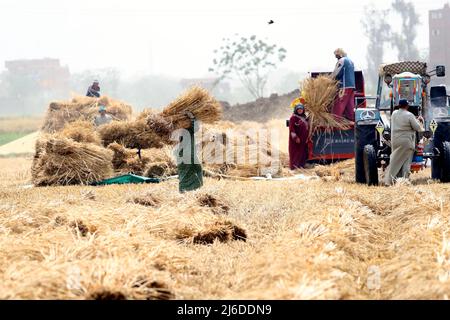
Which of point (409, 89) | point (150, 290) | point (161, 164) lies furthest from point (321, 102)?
point (150, 290)

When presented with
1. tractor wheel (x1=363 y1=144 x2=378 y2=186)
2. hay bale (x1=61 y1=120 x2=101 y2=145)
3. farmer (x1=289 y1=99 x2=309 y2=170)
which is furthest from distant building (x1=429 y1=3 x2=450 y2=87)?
tractor wheel (x1=363 y1=144 x2=378 y2=186)

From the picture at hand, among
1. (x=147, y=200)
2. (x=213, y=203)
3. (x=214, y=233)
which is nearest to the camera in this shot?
(x=214, y=233)

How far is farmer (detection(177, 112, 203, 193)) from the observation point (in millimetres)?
13805

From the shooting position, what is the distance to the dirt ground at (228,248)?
6043 mm

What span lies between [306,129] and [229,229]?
9.50 meters

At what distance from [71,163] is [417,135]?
6.64 metres

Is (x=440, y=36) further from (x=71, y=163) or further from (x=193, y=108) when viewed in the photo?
(x=193, y=108)

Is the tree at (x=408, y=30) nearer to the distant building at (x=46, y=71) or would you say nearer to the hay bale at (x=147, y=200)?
the distant building at (x=46, y=71)

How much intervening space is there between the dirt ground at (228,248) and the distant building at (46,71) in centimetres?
12016

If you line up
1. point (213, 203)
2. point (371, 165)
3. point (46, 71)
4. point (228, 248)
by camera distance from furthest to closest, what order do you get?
point (46, 71), point (371, 165), point (213, 203), point (228, 248)

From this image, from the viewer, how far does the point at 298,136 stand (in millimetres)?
18578

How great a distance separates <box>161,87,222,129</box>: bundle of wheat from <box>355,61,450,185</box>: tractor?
2.57 m

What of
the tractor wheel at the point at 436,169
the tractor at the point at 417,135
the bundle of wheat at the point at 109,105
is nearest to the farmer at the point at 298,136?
the tractor at the point at 417,135

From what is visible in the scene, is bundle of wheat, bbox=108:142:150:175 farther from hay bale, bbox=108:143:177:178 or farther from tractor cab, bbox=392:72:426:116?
tractor cab, bbox=392:72:426:116
